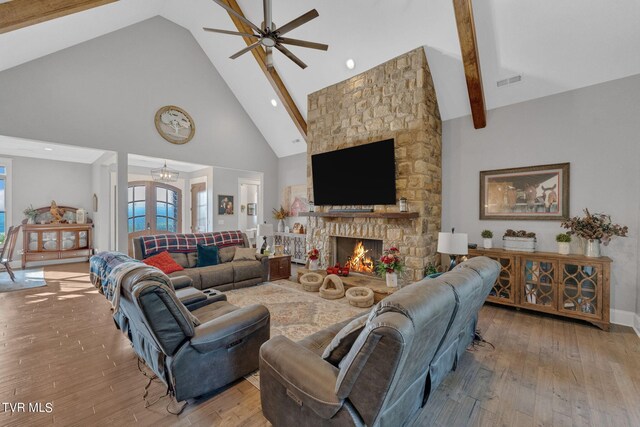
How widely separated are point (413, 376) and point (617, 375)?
2.29m

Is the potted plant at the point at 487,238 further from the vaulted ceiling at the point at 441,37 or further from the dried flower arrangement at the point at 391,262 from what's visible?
the vaulted ceiling at the point at 441,37

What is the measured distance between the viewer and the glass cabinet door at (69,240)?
7242mm

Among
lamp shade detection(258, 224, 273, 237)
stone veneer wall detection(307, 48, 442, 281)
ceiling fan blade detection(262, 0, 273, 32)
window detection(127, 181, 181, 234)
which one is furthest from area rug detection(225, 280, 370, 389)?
window detection(127, 181, 181, 234)

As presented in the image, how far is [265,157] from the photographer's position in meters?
7.77

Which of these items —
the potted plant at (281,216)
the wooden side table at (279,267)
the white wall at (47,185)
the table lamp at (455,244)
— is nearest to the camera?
the table lamp at (455,244)

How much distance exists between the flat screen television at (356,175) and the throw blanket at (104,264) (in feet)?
11.8

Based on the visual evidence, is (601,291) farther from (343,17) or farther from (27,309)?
(27,309)

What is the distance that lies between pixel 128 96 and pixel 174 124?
0.92 meters

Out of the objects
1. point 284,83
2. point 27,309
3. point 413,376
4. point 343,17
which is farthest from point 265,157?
point 413,376

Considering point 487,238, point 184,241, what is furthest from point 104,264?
point 487,238

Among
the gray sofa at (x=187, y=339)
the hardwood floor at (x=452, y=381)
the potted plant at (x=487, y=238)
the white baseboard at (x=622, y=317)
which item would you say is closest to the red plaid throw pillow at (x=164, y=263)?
the hardwood floor at (x=452, y=381)

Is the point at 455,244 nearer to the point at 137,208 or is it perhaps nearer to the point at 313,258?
the point at 313,258

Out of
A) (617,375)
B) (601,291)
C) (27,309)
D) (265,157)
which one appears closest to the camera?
(617,375)

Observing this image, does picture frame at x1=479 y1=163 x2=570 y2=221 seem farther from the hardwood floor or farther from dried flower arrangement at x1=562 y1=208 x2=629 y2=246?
the hardwood floor
